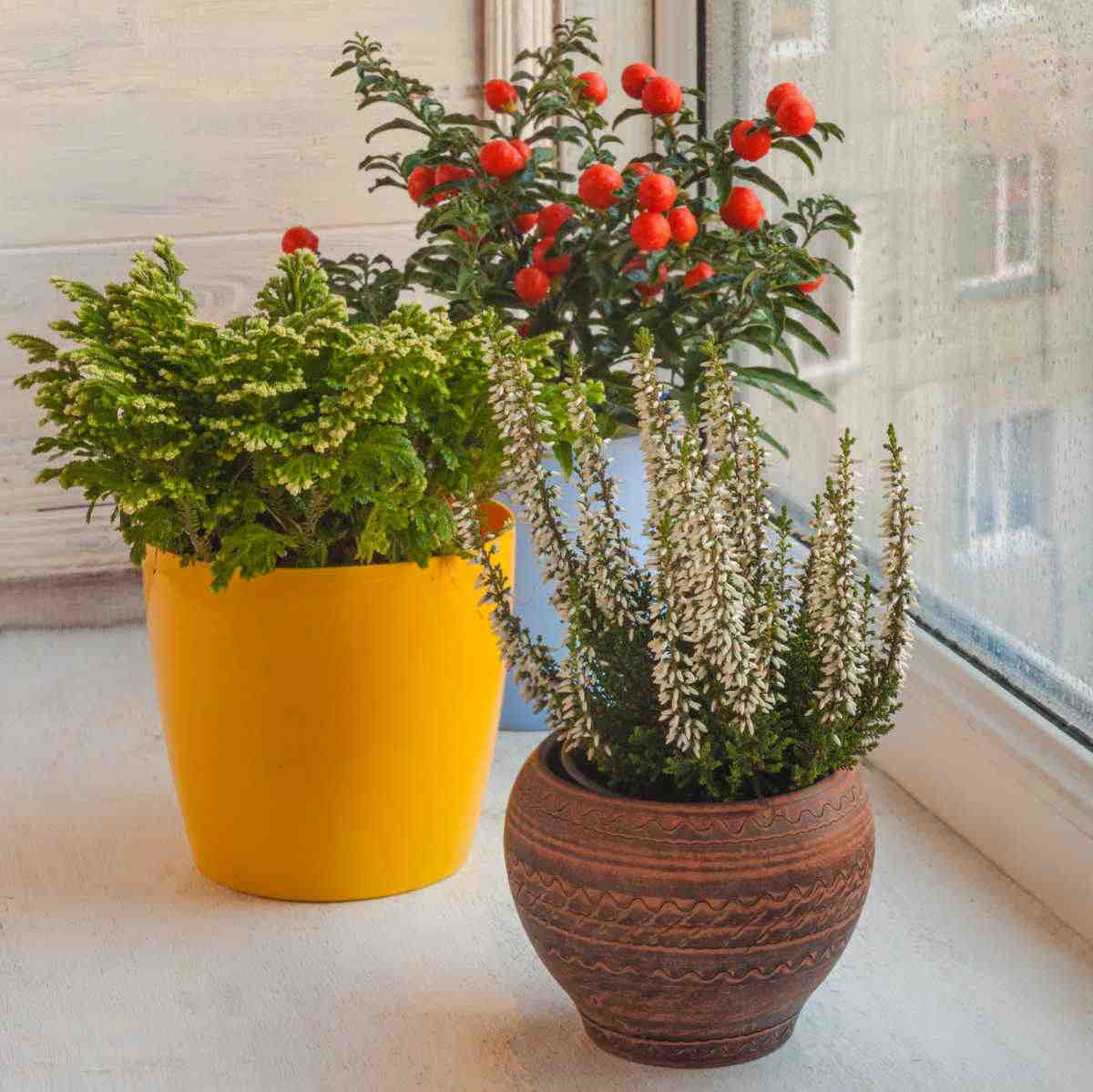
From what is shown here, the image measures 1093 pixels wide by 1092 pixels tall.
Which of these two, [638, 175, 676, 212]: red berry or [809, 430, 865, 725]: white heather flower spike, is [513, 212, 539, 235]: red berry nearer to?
[638, 175, 676, 212]: red berry

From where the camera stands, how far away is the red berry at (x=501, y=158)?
4.99ft

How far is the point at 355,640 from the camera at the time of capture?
1.30 meters

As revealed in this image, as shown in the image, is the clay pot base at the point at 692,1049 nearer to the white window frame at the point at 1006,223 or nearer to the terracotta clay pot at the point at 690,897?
the terracotta clay pot at the point at 690,897

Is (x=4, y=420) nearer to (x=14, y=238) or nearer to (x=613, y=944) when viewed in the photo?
(x=14, y=238)

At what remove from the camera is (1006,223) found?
1410 millimetres

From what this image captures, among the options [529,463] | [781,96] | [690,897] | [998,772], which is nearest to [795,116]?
[781,96]

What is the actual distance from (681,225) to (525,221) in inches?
7.6

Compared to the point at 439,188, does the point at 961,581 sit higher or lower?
lower

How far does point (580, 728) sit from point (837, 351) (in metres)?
0.80

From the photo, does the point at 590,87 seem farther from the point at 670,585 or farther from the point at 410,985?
the point at 410,985

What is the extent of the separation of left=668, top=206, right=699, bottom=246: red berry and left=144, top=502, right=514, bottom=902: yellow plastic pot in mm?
312

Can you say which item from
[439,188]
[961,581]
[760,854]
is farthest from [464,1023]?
[439,188]

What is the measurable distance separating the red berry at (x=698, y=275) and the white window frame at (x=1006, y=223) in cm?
24

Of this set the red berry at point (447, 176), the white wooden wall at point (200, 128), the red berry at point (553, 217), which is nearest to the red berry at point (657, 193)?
the red berry at point (553, 217)
